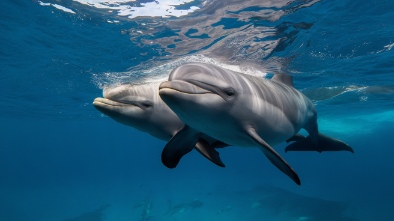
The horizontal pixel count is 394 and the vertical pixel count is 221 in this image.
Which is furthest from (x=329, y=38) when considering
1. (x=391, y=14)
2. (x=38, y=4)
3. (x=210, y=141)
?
(x=38, y=4)

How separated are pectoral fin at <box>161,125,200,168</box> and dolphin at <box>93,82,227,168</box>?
21mm

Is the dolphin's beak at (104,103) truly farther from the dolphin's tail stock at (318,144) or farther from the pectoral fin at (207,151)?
the dolphin's tail stock at (318,144)

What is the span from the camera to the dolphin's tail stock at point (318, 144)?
23.4 feet

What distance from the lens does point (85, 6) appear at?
389 inches

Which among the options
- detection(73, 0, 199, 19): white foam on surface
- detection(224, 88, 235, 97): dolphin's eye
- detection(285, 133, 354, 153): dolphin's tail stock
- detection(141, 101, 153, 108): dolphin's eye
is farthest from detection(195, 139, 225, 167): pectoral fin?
detection(73, 0, 199, 19): white foam on surface

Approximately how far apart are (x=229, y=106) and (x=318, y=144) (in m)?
5.26

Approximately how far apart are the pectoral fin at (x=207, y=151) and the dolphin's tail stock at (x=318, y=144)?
357 cm

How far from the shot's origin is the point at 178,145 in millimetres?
3852

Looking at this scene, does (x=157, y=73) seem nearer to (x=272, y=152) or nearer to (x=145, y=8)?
(x=145, y=8)

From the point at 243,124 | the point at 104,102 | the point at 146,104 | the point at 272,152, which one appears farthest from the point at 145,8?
the point at 272,152

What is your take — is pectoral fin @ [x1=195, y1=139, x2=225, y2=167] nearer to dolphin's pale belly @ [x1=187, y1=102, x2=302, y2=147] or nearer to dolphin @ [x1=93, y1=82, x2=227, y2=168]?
dolphin @ [x1=93, y1=82, x2=227, y2=168]

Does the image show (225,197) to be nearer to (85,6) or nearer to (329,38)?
(329,38)

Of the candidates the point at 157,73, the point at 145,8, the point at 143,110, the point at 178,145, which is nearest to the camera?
the point at 143,110

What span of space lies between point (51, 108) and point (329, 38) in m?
29.9
